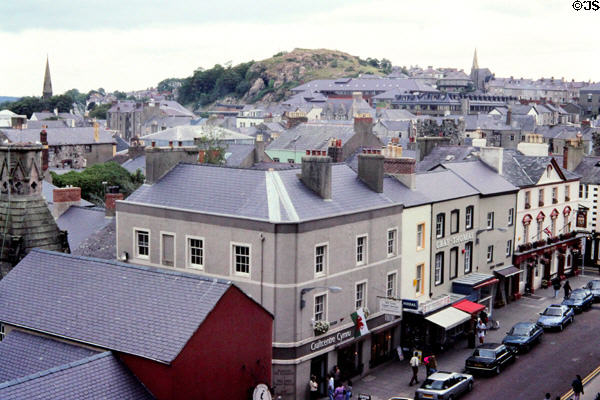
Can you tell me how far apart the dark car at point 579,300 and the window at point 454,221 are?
34.7 feet

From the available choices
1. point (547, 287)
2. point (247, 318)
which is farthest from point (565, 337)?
point (247, 318)

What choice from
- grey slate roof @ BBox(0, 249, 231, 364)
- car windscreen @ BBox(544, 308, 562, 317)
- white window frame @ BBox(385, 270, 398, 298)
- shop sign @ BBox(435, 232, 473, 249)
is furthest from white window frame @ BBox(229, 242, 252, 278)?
car windscreen @ BBox(544, 308, 562, 317)

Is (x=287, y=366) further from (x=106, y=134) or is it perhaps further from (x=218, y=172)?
(x=106, y=134)

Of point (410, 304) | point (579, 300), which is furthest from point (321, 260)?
point (579, 300)

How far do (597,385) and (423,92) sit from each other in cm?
16511

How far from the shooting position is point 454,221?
41.8 meters

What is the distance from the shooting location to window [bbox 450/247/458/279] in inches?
1647

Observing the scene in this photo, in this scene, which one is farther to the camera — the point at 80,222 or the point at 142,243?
the point at 80,222

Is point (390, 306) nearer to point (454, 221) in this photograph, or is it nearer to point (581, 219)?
point (454, 221)

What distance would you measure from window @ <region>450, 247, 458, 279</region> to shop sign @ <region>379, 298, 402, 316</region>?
334 inches

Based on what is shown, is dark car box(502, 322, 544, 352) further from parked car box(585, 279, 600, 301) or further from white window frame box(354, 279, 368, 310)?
parked car box(585, 279, 600, 301)

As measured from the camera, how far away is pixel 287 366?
3027 cm

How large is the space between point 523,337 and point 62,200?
28.5 meters

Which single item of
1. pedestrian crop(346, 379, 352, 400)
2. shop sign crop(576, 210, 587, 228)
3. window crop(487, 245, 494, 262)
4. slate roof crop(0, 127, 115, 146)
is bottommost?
pedestrian crop(346, 379, 352, 400)
